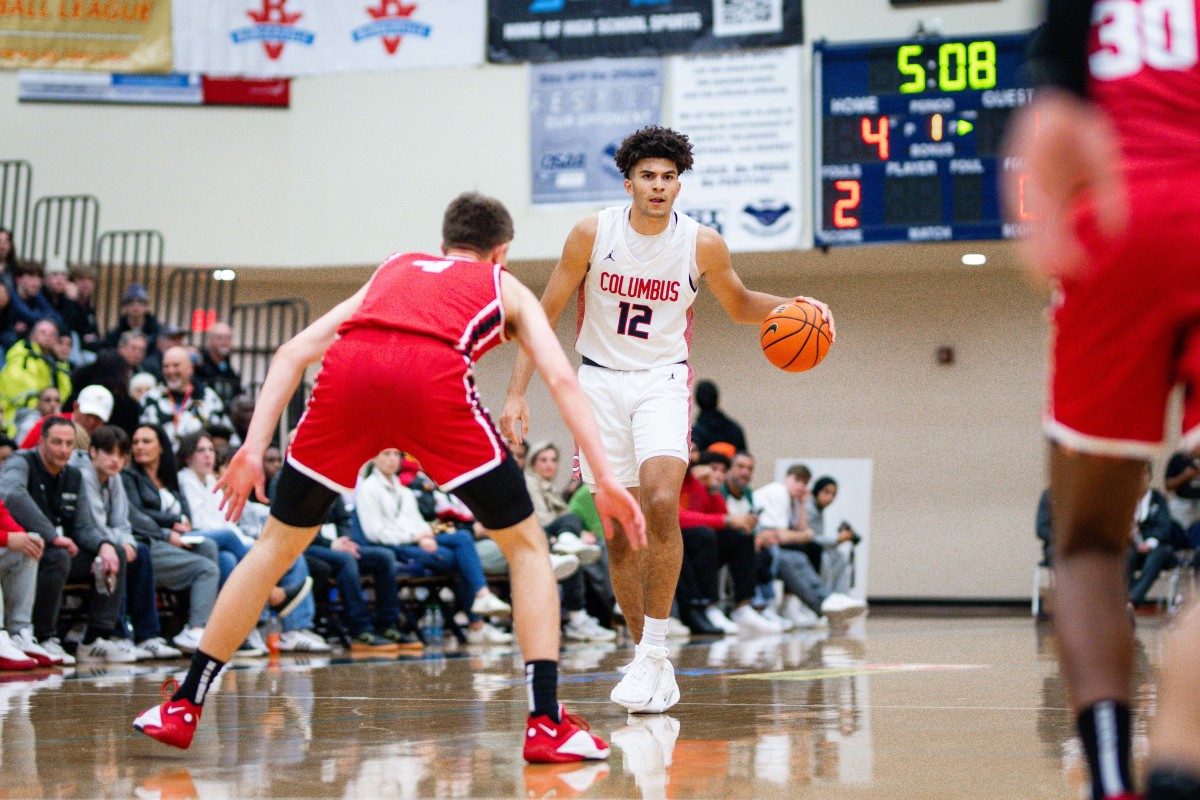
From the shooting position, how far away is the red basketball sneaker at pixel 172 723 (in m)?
3.88

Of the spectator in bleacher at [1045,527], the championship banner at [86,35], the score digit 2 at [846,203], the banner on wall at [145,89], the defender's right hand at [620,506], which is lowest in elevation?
the spectator in bleacher at [1045,527]

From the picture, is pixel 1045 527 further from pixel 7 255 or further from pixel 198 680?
pixel 198 680

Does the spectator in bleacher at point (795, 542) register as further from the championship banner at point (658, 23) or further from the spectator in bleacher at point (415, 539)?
the championship banner at point (658, 23)

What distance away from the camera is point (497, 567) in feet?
36.1

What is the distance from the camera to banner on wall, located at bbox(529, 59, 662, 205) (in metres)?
14.4

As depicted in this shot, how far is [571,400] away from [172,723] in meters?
1.43

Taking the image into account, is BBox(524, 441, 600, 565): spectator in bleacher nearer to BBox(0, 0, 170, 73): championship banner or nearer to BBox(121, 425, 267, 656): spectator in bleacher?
BBox(121, 425, 267, 656): spectator in bleacher

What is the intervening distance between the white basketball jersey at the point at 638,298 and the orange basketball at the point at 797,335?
1.11ft

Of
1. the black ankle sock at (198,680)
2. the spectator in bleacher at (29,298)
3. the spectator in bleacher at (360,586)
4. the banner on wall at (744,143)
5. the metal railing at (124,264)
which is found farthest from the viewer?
the metal railing at (124,264)

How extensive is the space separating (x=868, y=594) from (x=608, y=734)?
12856mm

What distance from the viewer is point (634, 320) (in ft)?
18.5

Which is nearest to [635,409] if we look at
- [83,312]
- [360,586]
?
[360,586]

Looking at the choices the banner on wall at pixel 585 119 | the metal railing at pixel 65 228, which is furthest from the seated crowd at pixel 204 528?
the banner on wall at pixel 585 119

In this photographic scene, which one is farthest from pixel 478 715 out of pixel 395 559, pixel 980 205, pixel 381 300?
pixel 980 205
